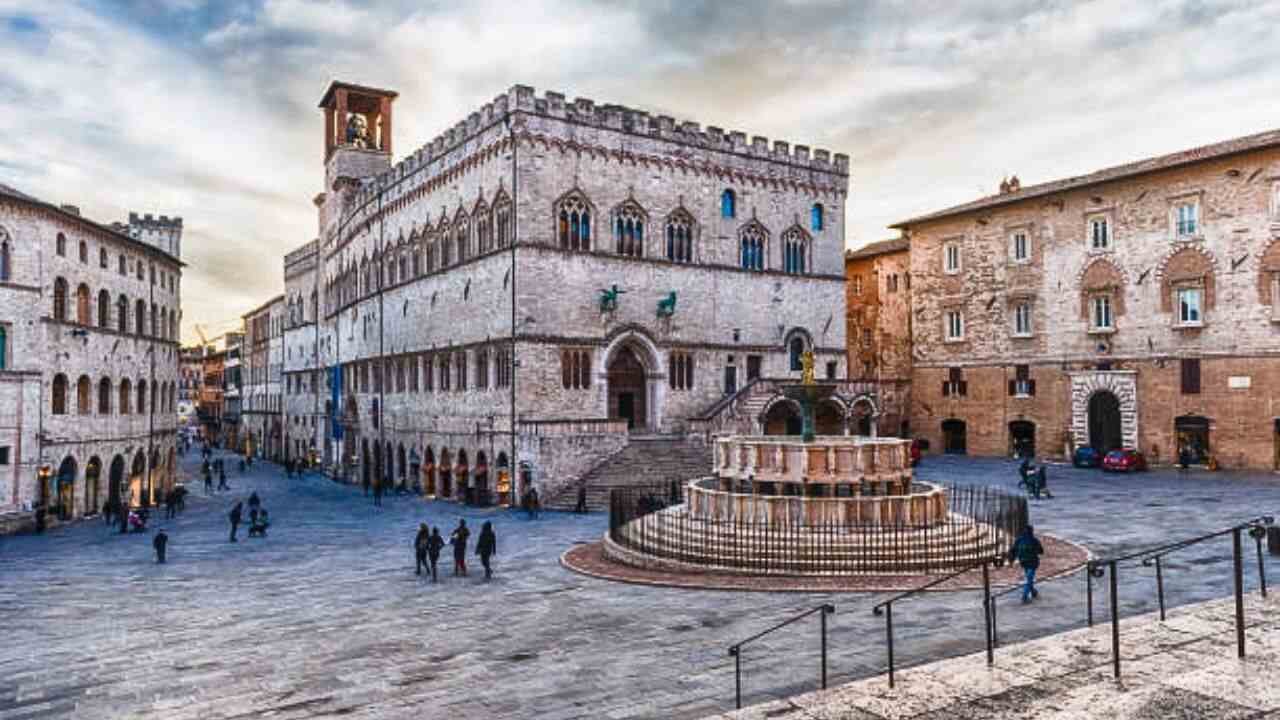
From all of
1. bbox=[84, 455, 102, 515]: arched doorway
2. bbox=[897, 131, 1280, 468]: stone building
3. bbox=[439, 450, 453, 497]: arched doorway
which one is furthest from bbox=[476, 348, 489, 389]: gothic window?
bbox=[897, 131, 1280, 468]: stone building

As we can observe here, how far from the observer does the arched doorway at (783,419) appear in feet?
137

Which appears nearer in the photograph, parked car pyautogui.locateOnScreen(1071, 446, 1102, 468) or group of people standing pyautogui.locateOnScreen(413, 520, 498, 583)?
group of people standing pyautogui.locateOnScreen(413, 520, 498, 583)

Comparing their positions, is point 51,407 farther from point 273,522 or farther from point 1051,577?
point 1051,577

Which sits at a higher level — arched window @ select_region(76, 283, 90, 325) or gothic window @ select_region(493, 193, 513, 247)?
gothic window @ select_region(493, 193, 513, 247)

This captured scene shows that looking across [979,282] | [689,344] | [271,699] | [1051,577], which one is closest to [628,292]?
[689,344]

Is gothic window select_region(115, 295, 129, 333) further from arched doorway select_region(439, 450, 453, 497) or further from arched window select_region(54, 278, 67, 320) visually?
arched doorway select_region(439, 450, 453, 497)

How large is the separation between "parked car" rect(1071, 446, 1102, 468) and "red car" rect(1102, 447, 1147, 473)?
59.3 inches

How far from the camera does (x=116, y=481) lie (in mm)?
37844

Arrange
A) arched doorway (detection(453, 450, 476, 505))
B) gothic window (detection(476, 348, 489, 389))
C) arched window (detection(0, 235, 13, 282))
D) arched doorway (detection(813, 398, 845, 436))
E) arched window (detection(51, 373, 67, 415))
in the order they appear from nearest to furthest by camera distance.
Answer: arched window (detection(0, 235, 13, 282)), arched window (detection(51, 373, 67, 415)), gothic window (detection(476, 348, 489, 389)), arched doorway (detection(453, 450, 476, 505)), arched doorway (detection(813, 398, 845, 436))

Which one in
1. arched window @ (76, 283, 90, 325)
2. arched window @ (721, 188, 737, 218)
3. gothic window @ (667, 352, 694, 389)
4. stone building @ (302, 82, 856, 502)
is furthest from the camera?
arched window @ (721, 188, 737, 218)

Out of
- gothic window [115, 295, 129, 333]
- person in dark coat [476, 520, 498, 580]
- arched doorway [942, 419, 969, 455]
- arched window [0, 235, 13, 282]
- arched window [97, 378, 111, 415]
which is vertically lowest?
person in dark coat [476, 520, 498, 580]

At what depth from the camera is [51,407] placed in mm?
33125

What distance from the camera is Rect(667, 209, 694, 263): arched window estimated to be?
1594 inches

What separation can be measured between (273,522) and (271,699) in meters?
23.1
